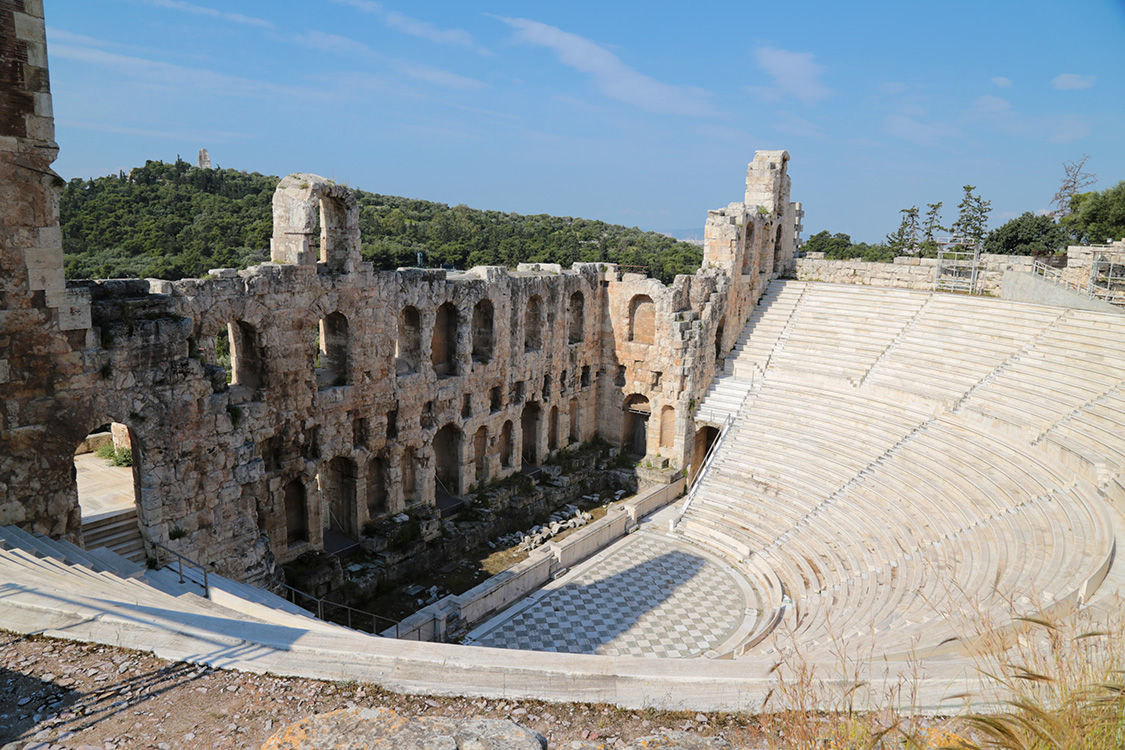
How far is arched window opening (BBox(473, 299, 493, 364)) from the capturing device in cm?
2177

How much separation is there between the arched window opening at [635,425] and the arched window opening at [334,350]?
11669 millimetres

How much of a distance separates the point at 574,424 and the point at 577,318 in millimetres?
3885

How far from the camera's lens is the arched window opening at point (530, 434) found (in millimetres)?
24453

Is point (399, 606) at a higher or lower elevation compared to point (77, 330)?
lower

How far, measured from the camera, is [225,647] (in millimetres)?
6773

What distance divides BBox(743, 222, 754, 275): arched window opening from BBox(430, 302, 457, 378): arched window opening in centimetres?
1183

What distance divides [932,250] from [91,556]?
45539 mm

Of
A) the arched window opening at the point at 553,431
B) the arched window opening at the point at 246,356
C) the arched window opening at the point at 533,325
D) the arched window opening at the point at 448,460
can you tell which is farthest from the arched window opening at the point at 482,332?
the arched window opening at the point at 246,356

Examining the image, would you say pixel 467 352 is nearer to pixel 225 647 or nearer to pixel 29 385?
pixel 29 385

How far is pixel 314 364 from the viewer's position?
1669cm

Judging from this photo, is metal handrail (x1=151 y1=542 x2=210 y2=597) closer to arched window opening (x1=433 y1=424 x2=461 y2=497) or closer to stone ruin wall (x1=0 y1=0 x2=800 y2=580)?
stone ruin wall (x1=0 y1=0 x2=800 y2=580)

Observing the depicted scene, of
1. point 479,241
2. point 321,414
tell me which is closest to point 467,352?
point 321,414

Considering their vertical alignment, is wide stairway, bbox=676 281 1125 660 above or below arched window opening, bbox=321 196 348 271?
below

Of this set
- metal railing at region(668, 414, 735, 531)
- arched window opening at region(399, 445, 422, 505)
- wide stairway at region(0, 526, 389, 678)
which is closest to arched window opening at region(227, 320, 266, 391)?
arched window opening at region(399, 445, 422, 505)
